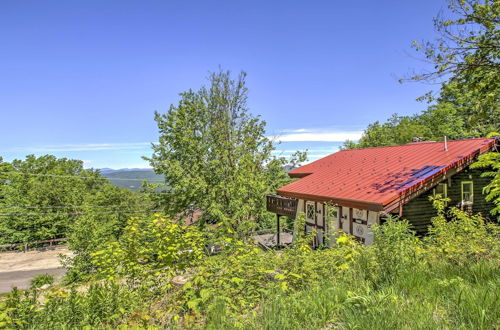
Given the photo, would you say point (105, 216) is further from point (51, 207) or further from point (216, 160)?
point (216, 160)

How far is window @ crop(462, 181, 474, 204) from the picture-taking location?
503 inches

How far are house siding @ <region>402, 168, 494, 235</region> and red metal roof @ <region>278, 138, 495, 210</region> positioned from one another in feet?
3.34

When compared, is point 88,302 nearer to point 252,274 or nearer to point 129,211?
point 252,274

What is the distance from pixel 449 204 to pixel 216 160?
12992 millimetres

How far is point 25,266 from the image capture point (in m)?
27.3

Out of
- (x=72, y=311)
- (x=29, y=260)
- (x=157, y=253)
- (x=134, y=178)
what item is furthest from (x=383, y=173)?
(x=29, y=260)

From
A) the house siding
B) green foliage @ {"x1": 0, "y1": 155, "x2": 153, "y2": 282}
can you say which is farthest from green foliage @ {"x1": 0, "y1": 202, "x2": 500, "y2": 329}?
green foliage @ {"x1": 0, "y1": 155, "x2": 153, "y2": 282}

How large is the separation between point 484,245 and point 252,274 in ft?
15.6

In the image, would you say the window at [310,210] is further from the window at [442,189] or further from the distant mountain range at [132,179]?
the distant mountain range at [132,179]

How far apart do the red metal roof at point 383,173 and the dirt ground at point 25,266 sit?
2018 centimetres

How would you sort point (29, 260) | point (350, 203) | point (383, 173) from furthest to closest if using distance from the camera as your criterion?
1. point (29, 260)
2. point (383, 173)
3. point (350, 203)

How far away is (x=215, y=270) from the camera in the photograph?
4516 millimetres

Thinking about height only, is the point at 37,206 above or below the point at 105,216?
above

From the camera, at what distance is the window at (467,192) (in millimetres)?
12774
